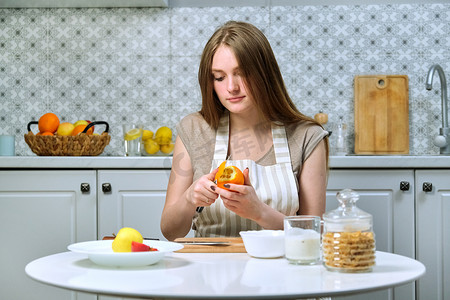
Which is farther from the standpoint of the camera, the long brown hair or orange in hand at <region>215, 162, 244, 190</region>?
the long brown hair

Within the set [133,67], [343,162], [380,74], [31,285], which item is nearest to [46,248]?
[31,285]

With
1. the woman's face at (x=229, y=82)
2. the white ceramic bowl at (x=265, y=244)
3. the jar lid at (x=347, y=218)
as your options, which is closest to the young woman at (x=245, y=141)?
the woman's face at (x=229, y=82)

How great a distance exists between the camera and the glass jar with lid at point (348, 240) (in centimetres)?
102

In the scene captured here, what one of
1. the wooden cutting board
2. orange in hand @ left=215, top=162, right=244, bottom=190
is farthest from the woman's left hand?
the wooden cutting board

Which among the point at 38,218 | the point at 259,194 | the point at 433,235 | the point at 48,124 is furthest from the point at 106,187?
the point at 433,235

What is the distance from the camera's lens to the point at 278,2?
3.13 metres

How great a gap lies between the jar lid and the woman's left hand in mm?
295

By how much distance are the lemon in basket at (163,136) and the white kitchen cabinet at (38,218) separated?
1.60 ft

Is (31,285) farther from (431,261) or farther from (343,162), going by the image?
(431,261)

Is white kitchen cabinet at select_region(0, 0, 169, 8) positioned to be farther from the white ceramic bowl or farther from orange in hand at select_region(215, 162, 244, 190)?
the white ceramic bowl

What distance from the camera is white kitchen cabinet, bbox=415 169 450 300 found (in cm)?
243

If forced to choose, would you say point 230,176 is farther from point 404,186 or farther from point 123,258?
point 404,186

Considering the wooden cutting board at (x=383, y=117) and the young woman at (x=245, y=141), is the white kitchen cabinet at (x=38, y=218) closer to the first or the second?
the young woman at (x=245, y=141)

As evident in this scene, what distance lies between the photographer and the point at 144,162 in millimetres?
2502
